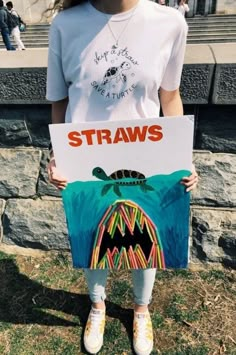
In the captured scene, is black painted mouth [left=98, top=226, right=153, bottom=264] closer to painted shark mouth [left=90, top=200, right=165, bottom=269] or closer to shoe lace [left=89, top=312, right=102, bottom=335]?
painted shark mouth [left=90, top=200, right=165, bottom=269]

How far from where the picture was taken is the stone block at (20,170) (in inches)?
89.0

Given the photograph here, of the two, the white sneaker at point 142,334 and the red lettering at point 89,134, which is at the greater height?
the red lettering at point 89,134

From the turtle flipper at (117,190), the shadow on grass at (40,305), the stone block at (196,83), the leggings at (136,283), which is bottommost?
the shadow on grass at (40,305)

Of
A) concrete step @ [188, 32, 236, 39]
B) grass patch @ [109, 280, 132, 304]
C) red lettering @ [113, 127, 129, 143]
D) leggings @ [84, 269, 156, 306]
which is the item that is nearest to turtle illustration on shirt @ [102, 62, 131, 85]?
red lettering @ [113, 127, 129, 143]

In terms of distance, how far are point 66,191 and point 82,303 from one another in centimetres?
93

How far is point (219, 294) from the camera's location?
2104mm

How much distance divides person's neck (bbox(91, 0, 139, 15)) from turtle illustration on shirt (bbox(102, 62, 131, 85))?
17 cm

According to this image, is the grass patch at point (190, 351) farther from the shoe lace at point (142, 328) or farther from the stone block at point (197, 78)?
the stone block at point (197, 78)

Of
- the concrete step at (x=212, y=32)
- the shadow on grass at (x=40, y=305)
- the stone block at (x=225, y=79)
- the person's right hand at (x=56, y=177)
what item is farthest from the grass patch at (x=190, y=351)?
the concrete step at (x=212, y=32)

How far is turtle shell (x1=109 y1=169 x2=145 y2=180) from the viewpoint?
138cm

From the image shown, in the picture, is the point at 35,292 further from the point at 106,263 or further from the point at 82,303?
the point at 106,263

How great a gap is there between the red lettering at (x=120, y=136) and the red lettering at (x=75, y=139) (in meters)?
0.13

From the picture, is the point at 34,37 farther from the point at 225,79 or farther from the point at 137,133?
the point at 137,133

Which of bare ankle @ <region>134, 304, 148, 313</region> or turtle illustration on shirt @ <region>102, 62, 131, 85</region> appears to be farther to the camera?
bare ankle @ <region>134, 304, 148, 313</region>
